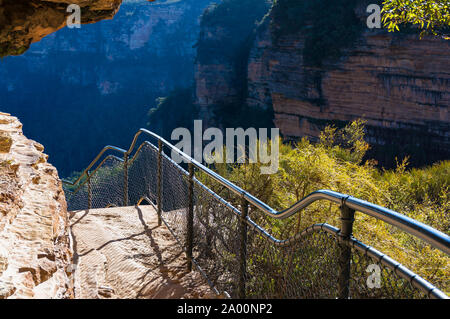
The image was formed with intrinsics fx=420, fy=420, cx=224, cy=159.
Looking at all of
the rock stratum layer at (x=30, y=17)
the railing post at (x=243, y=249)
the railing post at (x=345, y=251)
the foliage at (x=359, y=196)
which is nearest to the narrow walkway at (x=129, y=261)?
the railing post at (x=243, y=249)

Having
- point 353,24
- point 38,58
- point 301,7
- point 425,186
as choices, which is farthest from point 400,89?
→ point 38,58

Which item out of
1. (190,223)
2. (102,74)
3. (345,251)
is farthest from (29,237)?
(102,74)

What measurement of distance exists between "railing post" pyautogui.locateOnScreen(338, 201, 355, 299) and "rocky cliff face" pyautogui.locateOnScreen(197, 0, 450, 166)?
1351 cm

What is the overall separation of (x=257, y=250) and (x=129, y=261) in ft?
4.63

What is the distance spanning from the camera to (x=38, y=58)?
65.2 metres

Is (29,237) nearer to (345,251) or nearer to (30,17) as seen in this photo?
(30,17)

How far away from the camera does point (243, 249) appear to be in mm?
2369

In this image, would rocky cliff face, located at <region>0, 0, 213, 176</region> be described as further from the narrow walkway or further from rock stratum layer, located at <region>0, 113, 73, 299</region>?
rock stratum layer, located at <region>0, 113, 73, 299</region>

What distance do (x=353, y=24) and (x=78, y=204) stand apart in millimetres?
15382

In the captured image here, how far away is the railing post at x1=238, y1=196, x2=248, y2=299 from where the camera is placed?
2.32m

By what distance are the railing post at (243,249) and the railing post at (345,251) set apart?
0.81 m

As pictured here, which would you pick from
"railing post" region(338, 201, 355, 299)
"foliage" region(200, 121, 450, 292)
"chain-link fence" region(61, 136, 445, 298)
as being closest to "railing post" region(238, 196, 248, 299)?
"chain-link fence" region(61, 136, 445, 298)
